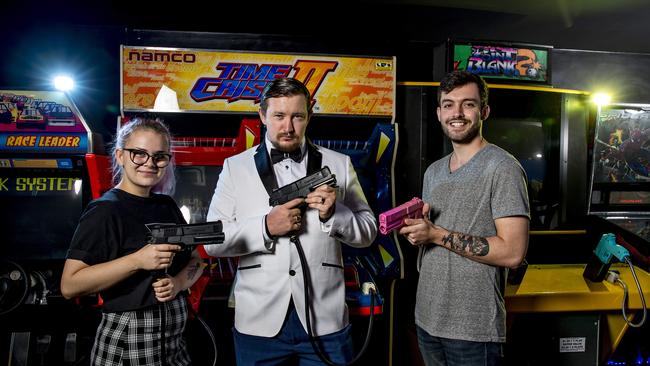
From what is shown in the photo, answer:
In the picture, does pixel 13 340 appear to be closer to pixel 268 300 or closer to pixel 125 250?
pixel 125 250

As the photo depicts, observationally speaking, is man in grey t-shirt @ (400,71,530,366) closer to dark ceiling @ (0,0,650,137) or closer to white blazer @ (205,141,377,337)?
white blazer @ (205,141,377,337)

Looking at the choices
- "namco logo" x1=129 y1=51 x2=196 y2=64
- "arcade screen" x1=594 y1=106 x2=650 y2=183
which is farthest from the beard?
"arcade screen" x1=594 y1=106 x2=650 y2=183

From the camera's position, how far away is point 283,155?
168cm

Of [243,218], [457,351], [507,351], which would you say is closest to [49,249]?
[243,218]

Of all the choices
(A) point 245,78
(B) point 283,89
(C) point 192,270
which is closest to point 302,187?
(B) point 283,89

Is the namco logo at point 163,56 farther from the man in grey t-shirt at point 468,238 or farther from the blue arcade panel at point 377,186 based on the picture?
the man in grey t-shirt at point 468,238

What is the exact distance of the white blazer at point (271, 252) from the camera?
1576 mm

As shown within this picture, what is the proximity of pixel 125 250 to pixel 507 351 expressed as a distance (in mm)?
2268

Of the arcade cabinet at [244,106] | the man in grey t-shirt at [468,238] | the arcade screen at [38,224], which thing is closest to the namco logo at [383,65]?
the arcade cabinet at [244,106]

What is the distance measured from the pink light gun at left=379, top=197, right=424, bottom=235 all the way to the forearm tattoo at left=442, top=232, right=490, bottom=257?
144 millimetres

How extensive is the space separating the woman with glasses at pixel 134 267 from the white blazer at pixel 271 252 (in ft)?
0.65

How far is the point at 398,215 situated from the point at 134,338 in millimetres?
1006

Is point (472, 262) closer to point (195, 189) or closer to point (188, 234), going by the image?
point (188, 234)

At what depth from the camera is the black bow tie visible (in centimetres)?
168
